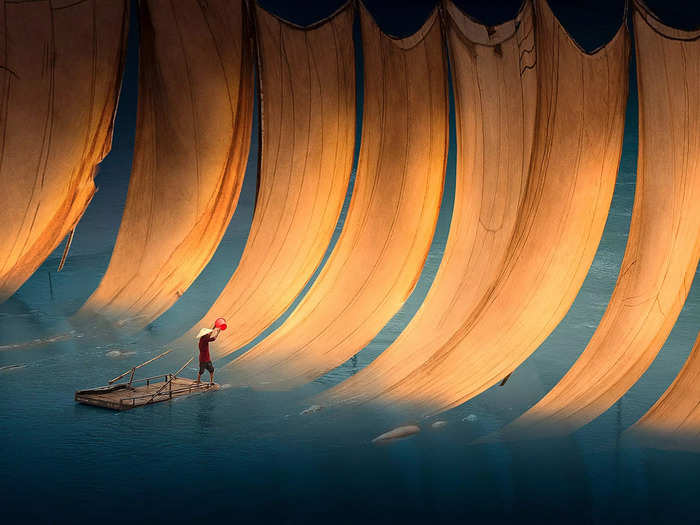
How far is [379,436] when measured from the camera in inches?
317

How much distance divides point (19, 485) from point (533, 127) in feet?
19.8

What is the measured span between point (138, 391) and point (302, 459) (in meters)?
2.13

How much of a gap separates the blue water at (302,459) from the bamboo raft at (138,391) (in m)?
0.11

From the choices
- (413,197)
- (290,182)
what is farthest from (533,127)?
(290,182)

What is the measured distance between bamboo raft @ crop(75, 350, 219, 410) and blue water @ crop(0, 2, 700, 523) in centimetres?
11

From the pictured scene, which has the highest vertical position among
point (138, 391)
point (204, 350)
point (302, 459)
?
point (204, 350)

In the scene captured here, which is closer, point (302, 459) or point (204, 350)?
point (302, 459)

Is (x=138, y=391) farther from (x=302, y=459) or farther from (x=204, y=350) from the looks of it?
(x=302, y=459)

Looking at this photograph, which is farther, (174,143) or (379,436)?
(174,143)

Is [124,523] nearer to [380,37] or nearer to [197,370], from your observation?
[197,370]

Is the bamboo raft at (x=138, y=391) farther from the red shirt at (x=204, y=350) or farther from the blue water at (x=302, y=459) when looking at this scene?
the red shirt at (x=204, y=350)

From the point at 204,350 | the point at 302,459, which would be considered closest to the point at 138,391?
the point at 204,350

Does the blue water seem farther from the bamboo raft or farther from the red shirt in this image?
the red shirt

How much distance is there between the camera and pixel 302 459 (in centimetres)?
762
